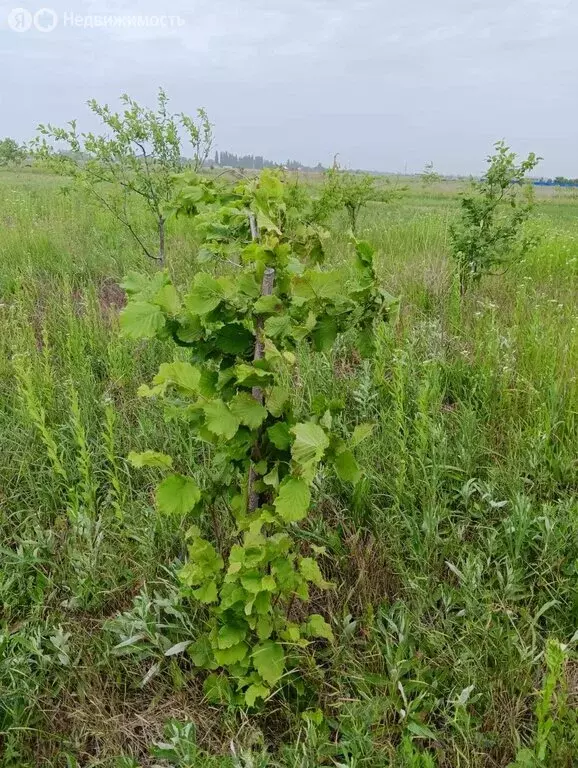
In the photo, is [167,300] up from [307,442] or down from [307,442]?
up

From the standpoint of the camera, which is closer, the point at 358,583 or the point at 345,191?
the point at 358,583

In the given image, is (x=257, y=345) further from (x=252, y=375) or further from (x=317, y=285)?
(x=317, y=285)

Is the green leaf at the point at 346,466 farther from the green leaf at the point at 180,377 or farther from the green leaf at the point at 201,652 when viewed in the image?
the green leaf at the point at 201,652

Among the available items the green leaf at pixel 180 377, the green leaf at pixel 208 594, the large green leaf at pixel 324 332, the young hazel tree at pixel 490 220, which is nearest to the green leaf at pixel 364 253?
the large green leaf at pixel 324 332

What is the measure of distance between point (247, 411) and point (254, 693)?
895mm

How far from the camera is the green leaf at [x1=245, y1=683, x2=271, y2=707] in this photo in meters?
1.62

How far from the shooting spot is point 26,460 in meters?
2.71

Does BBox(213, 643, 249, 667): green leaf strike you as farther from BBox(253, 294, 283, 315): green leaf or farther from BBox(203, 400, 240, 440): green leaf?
BBox(253, 294, 283, 315): green leaf

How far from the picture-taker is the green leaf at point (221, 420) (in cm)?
138

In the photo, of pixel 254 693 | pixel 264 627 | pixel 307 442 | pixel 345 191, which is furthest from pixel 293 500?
pixel 345 191

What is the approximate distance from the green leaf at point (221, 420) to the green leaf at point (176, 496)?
252 mm

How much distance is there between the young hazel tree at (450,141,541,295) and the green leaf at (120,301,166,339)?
4090 mm

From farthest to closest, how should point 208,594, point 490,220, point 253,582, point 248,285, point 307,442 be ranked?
point 490,220 < point 208,594 < point 253,582 < point 248,285 < point 307,442

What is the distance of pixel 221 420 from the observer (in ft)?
4.54
